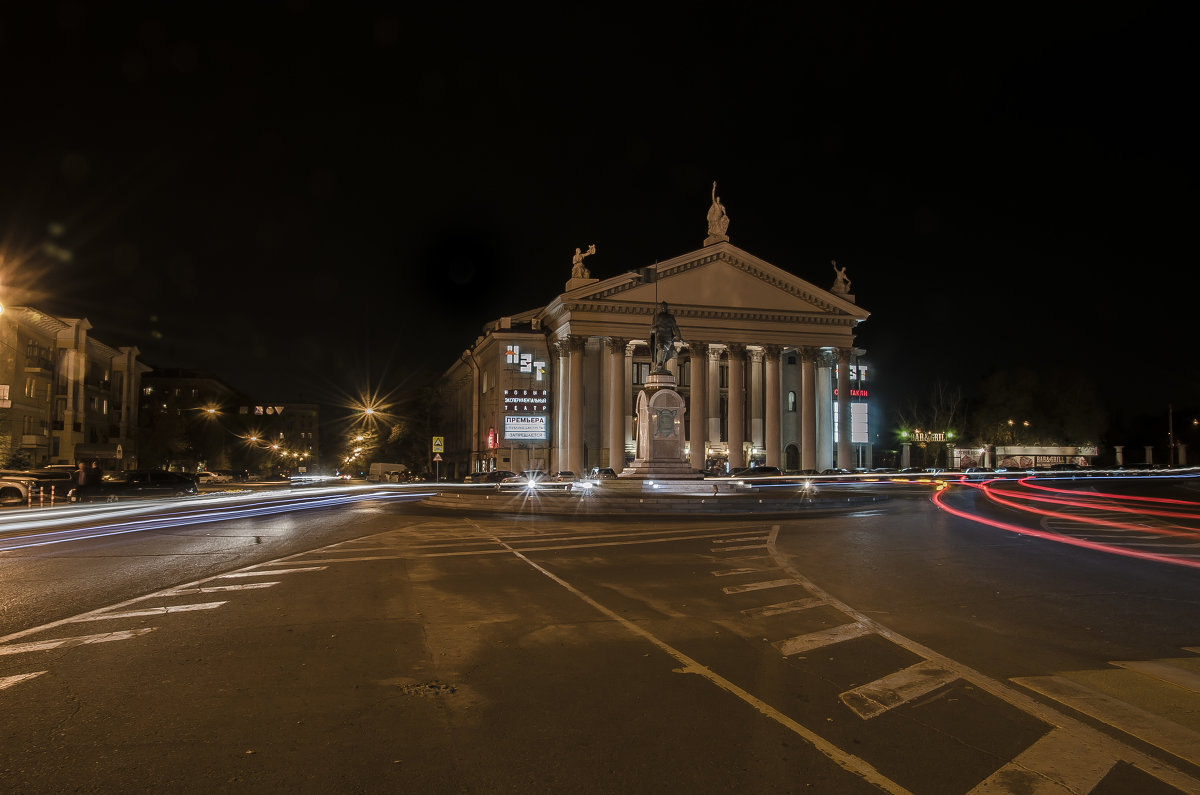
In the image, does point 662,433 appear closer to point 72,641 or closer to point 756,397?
point 72,641

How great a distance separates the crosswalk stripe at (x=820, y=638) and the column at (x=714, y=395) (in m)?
59.5

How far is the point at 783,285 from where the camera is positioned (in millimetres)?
67750

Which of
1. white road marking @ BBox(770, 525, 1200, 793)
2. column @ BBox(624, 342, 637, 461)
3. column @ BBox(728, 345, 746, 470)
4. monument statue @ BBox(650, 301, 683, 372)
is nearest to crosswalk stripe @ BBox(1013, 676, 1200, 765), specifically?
white road marking @ BBox(770, 525, 1200, 793)

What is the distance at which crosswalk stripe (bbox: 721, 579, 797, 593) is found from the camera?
36.4 ft

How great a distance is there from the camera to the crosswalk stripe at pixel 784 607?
372 inches

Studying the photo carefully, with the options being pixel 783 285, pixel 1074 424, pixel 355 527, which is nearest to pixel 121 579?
pixel 355 527

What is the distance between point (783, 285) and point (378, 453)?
5111 cm

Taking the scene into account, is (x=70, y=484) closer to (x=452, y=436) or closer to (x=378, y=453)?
(x=378, y=453)

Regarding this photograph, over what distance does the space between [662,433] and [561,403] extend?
3411cm

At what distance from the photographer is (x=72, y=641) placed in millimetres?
7875

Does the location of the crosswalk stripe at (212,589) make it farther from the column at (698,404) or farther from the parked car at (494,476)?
the column at (698,404)

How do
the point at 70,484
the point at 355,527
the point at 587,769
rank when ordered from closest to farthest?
the point at 587,769 < the point at 355,527 < the point at 70,484

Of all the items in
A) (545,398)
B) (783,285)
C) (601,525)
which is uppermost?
(783,285)

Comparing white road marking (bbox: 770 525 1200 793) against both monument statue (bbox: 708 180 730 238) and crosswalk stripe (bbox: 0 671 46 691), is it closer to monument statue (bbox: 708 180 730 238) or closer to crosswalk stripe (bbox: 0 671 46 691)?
crosswalk stripe (bbox: 0 671 46 691)
